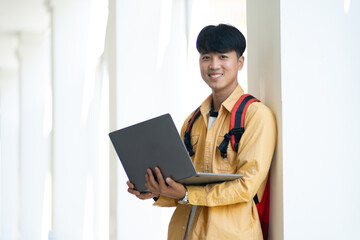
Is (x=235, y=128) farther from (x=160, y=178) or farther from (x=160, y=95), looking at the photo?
(x=160, y=95)

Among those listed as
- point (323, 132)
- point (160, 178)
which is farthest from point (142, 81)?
point (323, 132)

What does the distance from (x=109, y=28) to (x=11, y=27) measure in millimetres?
6991

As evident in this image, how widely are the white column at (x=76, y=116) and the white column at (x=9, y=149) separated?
23.4 feet

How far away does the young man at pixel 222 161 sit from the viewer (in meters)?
2.71

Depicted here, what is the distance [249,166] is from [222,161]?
19 cm

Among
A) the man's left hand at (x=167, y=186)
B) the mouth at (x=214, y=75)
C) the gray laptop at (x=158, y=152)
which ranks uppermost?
the mouth at (x=214, y=75)

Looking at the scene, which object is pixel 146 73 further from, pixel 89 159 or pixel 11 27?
pixel 11 27

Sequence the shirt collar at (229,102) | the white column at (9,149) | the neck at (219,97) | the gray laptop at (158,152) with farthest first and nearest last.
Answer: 1. the white column at (9,149)
2. the neck at (219,97)
3. the shirt collar at (229,102)
4. the gray laptop at (158,152)

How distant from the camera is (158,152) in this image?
8.94 feet

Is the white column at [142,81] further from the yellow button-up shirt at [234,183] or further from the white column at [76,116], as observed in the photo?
the white column at [76,116]

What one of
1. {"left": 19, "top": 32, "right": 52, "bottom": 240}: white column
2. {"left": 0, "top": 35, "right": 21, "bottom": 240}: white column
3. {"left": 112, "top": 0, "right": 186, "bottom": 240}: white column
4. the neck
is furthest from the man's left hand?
{"left": 0, "top": 35, "right": 21, "bottom": 240}: white column

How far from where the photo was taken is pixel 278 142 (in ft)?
9.16

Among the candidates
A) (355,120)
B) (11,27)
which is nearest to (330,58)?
(355,120)

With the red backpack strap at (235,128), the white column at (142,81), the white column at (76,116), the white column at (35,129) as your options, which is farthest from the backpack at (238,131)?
the white column at (35,129)
